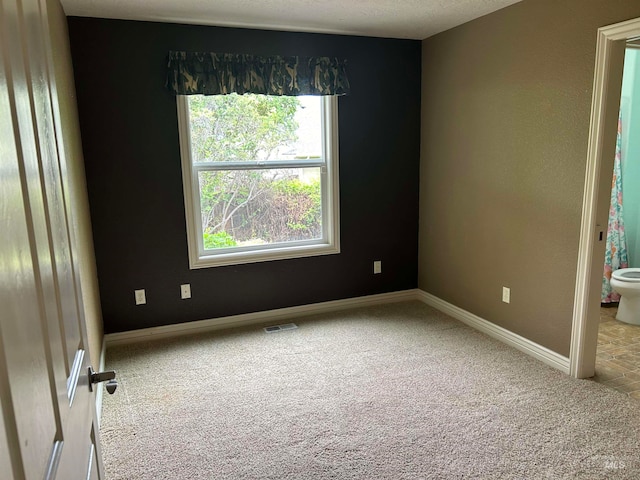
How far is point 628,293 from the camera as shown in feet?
11.6

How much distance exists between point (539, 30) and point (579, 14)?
0.27 m

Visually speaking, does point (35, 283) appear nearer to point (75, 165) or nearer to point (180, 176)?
point (75, 165)

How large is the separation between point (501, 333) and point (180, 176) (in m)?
2.65

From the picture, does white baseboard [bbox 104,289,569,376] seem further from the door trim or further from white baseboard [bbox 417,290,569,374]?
the door trim

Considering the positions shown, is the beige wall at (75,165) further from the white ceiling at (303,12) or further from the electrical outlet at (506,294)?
the electrical outlet at (506,294)

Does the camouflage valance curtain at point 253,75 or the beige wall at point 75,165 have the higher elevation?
the camouflage valance curtain at point 253,75

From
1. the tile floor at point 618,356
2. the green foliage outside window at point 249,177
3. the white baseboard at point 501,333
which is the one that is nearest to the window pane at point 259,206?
the green foliage outside window at point 249,177

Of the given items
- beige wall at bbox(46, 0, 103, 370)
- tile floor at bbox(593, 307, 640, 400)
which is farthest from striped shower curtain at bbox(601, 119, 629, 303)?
beige wall at bbox(46, 0, 103, 370)

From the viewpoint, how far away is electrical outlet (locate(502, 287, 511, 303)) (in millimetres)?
3285

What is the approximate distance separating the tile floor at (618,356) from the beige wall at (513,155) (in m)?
0.31

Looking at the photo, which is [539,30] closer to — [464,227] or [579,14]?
[579,14]

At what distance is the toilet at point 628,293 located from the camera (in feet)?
11.5

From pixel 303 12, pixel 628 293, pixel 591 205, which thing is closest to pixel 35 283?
pixel 591 205

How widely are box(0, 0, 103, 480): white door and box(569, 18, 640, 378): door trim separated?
262 cm
